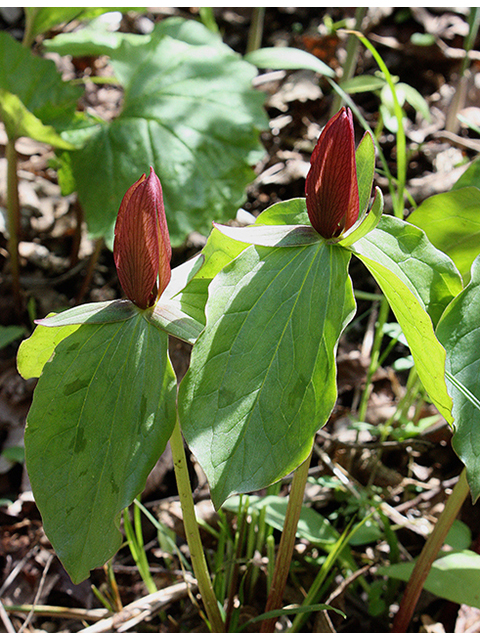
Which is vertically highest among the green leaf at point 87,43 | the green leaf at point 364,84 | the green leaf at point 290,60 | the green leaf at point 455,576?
the green leaf at point 290,60

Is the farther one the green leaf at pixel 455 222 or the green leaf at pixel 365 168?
the green leaf at pixel 455 222

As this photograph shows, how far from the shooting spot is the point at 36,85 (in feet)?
5.52

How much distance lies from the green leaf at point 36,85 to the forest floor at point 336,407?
0.32 m

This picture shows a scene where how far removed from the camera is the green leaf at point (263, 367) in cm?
59

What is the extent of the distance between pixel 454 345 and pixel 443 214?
9.6 inches

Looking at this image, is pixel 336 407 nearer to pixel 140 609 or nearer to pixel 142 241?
pixel 140 609

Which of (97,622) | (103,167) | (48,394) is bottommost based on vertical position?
(97,622)

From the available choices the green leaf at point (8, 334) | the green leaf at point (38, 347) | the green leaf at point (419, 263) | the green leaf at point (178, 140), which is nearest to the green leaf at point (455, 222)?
the green leaf at point (419, 263)

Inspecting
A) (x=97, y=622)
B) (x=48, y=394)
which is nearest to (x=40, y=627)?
(x=97, y=622)

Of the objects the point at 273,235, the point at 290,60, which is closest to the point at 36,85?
the point at 290,60

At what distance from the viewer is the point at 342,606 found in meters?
1.05

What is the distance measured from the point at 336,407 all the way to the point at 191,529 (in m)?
0.84

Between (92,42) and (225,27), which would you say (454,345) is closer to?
(92,42)

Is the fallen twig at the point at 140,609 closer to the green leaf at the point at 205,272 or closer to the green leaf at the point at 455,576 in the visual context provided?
the green leaf at the point at 455,576
